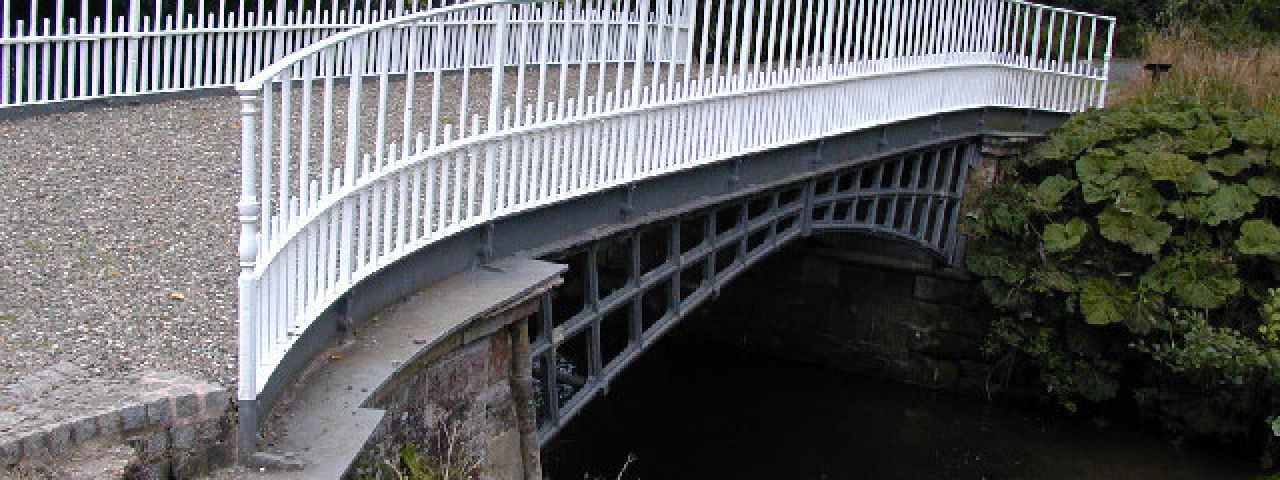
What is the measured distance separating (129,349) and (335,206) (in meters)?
0.98

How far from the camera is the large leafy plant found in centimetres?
1390

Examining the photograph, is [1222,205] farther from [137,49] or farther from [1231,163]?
[137,49]

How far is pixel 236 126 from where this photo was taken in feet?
34.9

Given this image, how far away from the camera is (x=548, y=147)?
7.91 metres

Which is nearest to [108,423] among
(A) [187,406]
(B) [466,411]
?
(A) [187,406]

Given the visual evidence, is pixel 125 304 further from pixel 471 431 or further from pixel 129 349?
pixel 471 431

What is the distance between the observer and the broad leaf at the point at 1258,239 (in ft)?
45.0

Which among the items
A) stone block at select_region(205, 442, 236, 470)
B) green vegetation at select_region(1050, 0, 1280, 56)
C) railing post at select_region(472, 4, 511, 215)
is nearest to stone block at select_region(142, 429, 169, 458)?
stone block at select_region(205, 442, 236, 470)

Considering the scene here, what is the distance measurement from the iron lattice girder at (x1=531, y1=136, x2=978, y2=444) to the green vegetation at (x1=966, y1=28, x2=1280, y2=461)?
2.08 feet

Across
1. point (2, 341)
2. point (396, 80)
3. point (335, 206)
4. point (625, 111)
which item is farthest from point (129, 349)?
point (396, 80)

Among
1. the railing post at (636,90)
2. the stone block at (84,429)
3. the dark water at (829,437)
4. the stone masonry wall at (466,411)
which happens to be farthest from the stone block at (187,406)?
the dark water at (829,437)

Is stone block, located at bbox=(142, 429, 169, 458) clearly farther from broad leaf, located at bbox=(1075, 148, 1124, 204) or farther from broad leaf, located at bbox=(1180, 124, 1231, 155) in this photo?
broad leaf, located at bbox=(1180, 124, 1231, 155)

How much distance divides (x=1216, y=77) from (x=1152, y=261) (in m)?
3.58

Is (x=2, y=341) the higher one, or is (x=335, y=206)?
(x=335, y=206)
